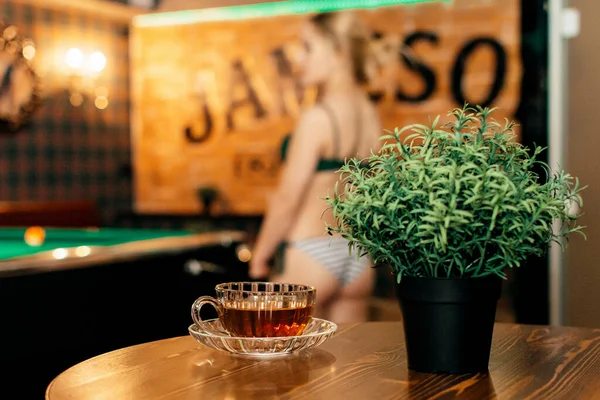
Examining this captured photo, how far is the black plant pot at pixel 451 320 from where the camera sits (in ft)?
3.90

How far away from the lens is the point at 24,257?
2951 mm

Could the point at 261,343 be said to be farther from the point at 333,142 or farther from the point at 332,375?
the point at 333,142

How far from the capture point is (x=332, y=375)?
1208 mm

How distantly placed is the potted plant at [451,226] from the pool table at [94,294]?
1905mm

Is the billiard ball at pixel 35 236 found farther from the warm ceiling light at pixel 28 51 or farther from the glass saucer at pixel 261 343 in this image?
the glass saucer at pixel 261 343

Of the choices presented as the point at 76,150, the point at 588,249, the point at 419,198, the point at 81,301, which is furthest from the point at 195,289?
the point at 76,150

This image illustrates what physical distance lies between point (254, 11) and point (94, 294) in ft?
15.5

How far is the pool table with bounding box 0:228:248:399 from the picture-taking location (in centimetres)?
281

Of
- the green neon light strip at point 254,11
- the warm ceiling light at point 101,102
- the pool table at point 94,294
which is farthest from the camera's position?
the warm ceiling light at point 101,102

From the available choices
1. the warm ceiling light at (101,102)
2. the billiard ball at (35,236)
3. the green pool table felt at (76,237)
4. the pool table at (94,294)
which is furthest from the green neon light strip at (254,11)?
the billiard ball at (35,236)

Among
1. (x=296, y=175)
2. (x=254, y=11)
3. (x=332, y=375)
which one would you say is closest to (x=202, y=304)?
(x=332, y=375)

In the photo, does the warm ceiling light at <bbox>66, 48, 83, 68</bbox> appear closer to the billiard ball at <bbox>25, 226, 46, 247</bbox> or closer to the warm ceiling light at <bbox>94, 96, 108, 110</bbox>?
the warm ceiling light at <bbox>94, 96, 108, 110</bbox>

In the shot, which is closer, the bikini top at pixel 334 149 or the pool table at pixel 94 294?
the pool table at pixel 94 294

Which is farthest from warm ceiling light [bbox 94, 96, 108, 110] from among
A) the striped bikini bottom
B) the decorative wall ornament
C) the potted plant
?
the potted plant
